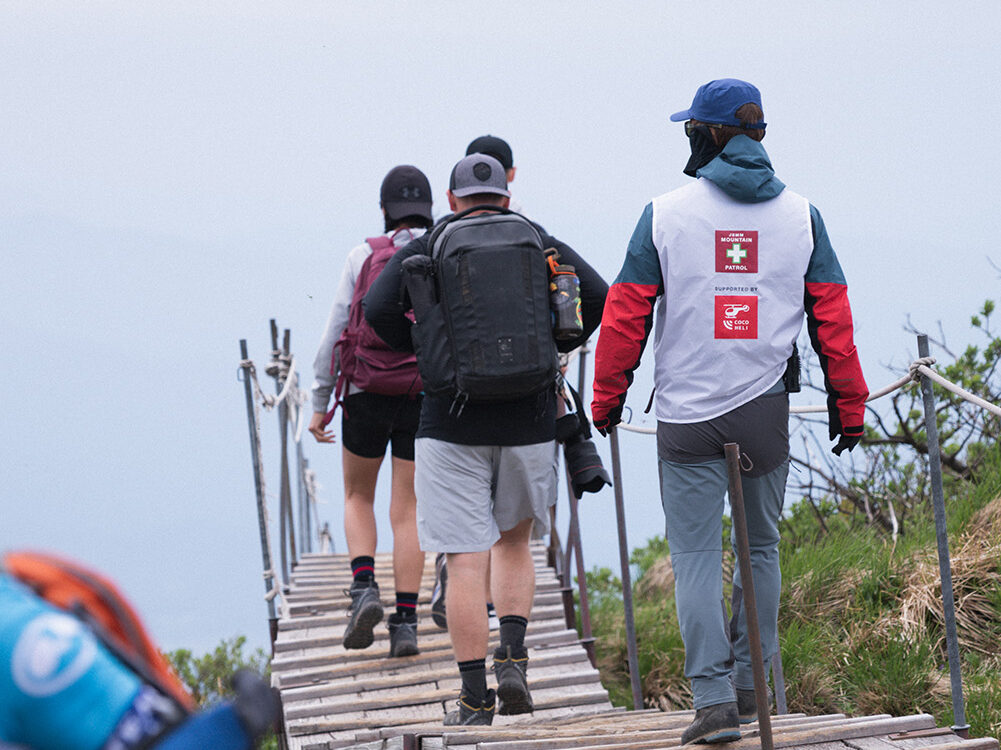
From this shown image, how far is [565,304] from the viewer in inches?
149

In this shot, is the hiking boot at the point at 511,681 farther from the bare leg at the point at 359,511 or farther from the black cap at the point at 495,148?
the black cap at the point at 495,148

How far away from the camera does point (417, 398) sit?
4.82 m

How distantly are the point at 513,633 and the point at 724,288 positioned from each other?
1.41 m

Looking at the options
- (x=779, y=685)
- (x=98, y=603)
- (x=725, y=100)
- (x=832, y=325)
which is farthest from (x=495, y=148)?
(x=98, y=603)

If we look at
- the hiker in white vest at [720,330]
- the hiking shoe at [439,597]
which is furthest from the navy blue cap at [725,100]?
the hiking shoe at [439,597]

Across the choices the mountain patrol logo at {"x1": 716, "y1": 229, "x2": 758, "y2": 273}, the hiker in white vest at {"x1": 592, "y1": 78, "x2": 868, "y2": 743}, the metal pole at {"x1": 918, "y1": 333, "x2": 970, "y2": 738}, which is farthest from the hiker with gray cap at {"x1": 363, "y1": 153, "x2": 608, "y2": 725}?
the metal pole at {"x1": 918, "y1": 333, "x2": 970, "y2": 738}

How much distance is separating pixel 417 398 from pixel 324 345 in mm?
406

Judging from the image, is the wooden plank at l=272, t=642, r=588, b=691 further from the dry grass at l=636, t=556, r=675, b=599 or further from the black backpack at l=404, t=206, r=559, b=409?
the dry grass at l=636, t=556, r=675, b=599

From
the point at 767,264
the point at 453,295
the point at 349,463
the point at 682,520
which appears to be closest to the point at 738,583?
the point at 682,520

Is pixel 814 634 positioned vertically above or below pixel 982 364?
below

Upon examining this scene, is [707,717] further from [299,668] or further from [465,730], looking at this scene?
[299,668]

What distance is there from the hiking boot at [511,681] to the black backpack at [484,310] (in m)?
0.85

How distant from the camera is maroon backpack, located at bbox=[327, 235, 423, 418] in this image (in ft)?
15.2

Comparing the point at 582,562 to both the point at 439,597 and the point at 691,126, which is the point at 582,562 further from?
the point at 691,126
